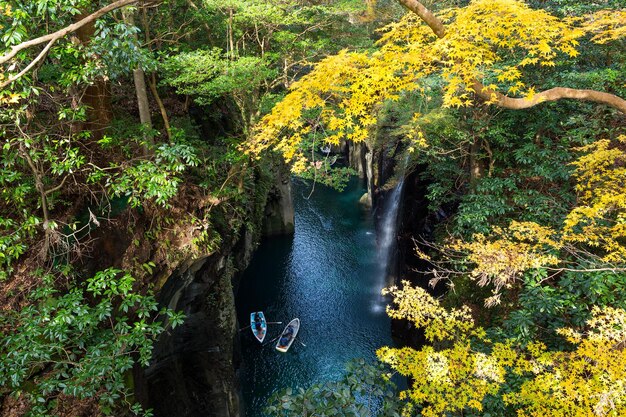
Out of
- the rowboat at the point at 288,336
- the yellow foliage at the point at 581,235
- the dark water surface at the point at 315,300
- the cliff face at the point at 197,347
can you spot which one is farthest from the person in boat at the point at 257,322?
the yellow foliage at the point at 581,235

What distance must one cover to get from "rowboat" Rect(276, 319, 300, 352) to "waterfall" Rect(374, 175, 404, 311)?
484 centimetres

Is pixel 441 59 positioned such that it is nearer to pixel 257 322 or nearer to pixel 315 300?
pixel 257 322

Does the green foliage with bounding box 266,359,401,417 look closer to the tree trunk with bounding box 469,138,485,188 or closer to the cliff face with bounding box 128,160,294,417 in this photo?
the cliff face with bounding box 128,160,294,417

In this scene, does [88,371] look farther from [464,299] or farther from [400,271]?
[400,271]

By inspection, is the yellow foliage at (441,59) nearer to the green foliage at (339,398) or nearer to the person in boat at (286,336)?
the green foliage at (339,398)

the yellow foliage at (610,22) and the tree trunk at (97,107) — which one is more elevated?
the yellow foliage at (610,22)

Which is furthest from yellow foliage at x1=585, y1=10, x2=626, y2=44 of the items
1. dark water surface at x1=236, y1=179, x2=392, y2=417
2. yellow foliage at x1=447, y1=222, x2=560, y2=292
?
dark water surface at x1=236, y1=179, x2=392, y2=417

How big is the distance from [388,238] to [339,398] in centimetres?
1787

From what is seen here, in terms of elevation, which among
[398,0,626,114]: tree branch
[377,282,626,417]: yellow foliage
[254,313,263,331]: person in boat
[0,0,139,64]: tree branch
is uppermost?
[0,0,139,64]: tree branch

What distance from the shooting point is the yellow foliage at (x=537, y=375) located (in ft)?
18.9

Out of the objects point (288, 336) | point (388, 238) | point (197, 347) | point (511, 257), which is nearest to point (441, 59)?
point (511, 257)

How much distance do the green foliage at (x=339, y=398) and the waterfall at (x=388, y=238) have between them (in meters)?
12.9

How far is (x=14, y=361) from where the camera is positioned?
5242 millimetres

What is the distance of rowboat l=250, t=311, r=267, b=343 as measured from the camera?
672 inches
